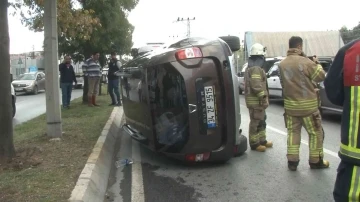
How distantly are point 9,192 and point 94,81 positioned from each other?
29.2 feet

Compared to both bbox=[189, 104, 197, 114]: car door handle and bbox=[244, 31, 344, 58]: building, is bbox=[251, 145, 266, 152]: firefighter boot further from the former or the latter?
bbox=[244, 31, 344, 58]: building

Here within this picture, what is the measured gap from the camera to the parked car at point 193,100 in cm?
548

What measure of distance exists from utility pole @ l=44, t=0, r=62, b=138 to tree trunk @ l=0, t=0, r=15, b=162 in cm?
161

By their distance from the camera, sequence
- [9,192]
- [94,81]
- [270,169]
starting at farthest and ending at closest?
[94,81] < [270,169] < [9,192]

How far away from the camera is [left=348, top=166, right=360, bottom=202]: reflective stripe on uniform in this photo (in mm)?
2232

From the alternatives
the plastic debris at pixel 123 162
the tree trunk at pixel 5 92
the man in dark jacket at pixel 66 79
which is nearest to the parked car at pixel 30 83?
the man in dark jacket at pixel 66 79

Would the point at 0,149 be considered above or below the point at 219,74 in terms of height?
below

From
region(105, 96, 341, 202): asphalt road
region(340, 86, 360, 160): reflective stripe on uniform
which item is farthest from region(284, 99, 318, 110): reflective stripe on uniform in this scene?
region(340, 86, 360, 160): reflective stripe on uniform

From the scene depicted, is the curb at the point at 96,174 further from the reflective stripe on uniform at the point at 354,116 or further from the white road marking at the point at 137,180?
the reflective stripe on uniform at the point at 354,116

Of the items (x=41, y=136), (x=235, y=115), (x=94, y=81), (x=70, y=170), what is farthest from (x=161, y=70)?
(x=94, y=81)

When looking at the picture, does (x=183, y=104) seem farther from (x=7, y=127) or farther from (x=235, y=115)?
(x=7, y=127)

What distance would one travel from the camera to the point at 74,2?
1333 centimetres

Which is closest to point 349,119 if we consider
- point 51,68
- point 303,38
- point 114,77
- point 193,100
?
point 193,100

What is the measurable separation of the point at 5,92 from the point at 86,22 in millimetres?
4866
